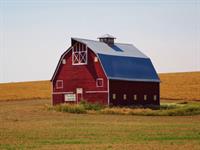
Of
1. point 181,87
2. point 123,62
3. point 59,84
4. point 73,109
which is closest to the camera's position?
point 73,109

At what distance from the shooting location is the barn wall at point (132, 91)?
59.4 metres

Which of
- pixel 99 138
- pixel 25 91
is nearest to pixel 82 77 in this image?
pixel 99 138

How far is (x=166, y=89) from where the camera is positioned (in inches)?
3521

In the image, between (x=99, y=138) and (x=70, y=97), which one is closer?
(x=99, y=138)

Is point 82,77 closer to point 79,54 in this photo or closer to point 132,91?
point 79,54

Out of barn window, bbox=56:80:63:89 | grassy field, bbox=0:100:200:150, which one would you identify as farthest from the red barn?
grassy field, bbox=0:100:200:150

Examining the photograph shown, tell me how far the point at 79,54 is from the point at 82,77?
2.44 m

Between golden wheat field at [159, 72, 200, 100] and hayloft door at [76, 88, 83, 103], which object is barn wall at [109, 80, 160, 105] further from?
golden wheat field at [159, 72, 200, 100]

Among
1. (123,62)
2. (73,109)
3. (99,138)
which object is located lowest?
(99,138)

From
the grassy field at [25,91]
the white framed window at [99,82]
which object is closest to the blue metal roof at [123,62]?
the white framed window at [99,82]

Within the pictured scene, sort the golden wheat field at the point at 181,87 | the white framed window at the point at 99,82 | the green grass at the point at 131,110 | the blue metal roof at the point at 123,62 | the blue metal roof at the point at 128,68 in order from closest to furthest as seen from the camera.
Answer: the green grass at the point at 131,110 → the white framed window at the point at 99,82 → the blue metal roof at the point at 128,68 → the blue metal roof at the point at 123,62 → the golden wheat field at the point at 181,87

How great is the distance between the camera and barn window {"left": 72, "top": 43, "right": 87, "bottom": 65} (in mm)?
60584

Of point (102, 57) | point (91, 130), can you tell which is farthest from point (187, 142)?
point (102, 57)

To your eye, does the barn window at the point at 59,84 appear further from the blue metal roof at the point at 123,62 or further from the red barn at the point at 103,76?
the blue metal roof at the point at 123,62
